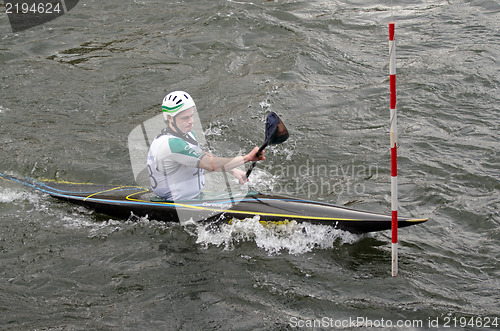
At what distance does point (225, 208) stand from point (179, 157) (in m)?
0.80

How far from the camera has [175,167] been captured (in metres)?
5.78

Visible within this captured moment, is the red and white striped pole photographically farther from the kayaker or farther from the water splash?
the kayaker

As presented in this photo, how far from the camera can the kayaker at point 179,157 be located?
217 inches

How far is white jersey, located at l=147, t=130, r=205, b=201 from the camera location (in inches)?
220

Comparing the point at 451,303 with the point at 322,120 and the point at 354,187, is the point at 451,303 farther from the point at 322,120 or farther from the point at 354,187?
the point at 322,120

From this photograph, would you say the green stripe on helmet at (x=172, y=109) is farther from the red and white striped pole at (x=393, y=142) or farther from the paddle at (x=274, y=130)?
the red and white striped pole at (x=393, y=142)

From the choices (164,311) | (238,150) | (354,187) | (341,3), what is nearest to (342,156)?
(354,187)

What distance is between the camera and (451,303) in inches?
181

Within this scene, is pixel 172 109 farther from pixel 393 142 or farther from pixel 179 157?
pixel 393 142

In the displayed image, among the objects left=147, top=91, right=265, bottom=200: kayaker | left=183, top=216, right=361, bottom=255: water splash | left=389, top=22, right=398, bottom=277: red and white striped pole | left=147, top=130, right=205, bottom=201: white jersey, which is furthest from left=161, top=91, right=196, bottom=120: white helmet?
left=389, top=22, right=398, bottom=277: red and white striped pole

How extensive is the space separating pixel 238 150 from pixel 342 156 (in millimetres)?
1633

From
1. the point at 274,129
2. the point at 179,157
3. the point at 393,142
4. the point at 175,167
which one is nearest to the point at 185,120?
the point at 179,157

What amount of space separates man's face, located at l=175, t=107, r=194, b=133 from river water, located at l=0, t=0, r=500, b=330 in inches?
46.7

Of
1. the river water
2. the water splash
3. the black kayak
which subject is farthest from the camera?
the water splash
